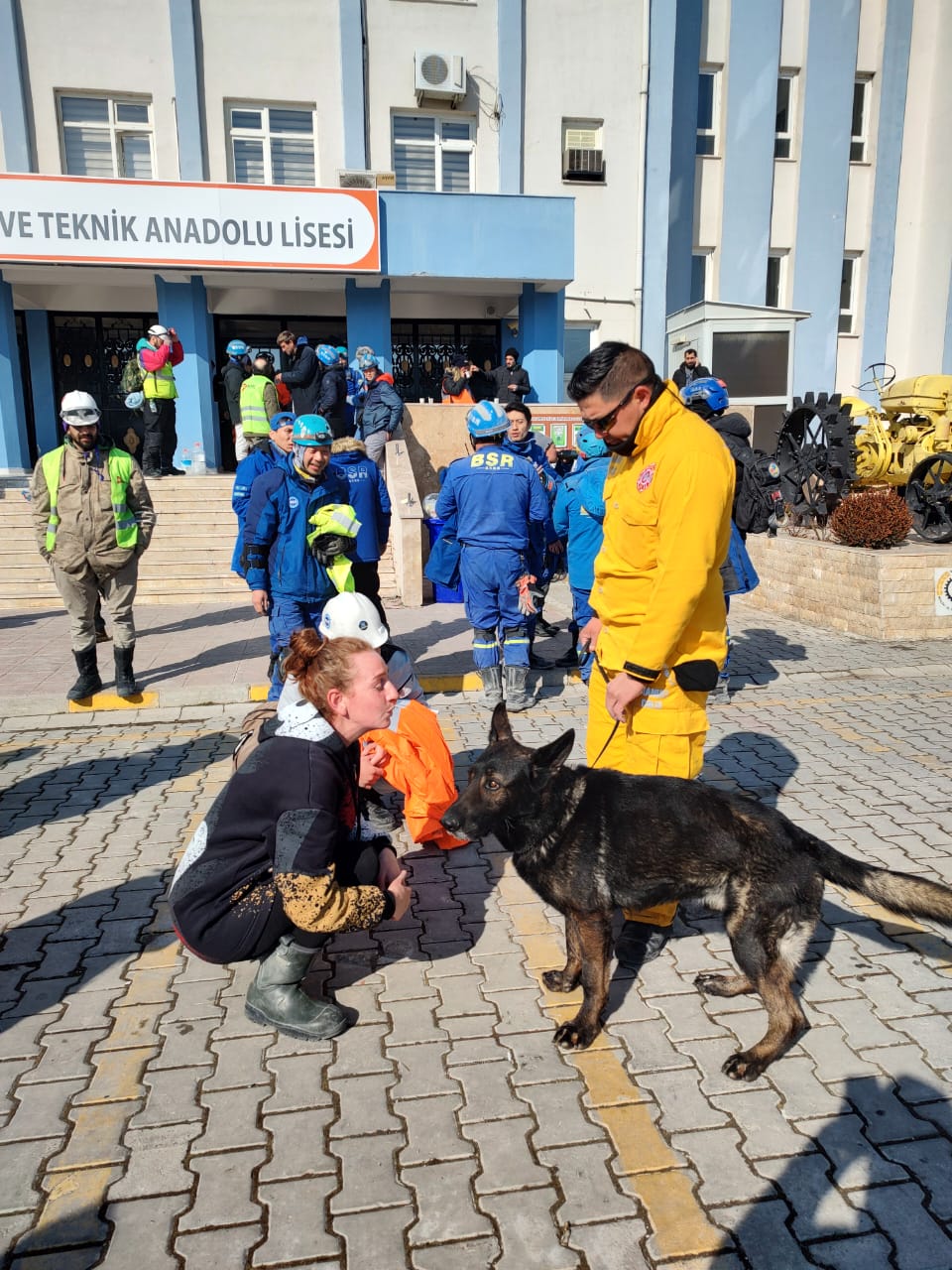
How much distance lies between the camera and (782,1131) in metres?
2.52

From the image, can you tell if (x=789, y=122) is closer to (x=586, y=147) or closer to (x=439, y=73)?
(x=586, y=147)

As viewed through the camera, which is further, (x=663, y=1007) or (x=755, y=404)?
(x=755, y=404)

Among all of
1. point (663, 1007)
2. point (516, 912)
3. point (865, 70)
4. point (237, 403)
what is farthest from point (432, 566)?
point (865, 70)

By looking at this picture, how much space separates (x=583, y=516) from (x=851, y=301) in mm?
18458

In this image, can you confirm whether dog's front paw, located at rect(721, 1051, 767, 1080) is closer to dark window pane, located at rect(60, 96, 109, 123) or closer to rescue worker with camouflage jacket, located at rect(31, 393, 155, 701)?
rescue worker with camouflage jacket, located at rect(31, 393, 155, 701)

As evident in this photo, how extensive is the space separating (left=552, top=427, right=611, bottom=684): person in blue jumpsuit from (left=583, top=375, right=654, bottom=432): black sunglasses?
133 inches

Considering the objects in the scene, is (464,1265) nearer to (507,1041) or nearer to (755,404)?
(507,1041)

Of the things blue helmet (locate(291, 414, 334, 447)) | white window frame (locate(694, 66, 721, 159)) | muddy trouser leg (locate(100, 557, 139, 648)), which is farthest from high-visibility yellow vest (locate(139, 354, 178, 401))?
white window frame (locate(694, 66, 721, 159))

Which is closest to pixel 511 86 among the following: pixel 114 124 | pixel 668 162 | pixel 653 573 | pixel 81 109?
pixel 668 162

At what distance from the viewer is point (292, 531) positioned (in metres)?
5.79

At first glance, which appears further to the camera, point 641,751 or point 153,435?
point 153,435

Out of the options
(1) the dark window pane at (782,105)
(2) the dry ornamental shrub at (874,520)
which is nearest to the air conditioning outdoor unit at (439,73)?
(1) the dark window pane at (782,105)

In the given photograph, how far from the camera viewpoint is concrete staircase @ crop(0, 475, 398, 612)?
11422 millimetres

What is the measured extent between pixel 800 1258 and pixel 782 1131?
43 cm
